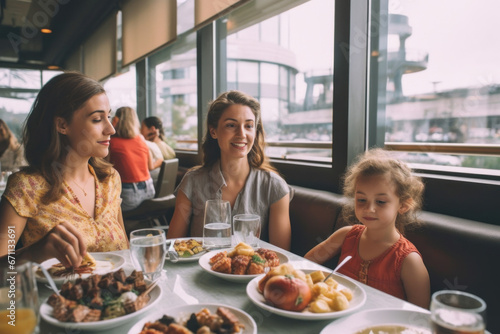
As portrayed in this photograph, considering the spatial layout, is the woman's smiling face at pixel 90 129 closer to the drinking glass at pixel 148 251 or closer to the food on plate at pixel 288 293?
the drinking glass at pixel 148 251

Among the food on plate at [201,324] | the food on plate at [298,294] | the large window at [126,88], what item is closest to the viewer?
the food on plate at [201,324]

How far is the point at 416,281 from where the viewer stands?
53.3 inches

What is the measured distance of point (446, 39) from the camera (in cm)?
201

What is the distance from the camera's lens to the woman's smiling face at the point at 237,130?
75.1 inches

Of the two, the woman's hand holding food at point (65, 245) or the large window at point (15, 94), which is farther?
the large window at point (15, 94)

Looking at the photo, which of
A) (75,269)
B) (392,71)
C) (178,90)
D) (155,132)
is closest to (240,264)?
(75,269)

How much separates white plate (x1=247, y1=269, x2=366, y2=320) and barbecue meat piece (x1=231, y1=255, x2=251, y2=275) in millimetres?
61

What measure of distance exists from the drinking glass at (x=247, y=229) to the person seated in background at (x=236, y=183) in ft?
2.13

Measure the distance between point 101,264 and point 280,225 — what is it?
968mm

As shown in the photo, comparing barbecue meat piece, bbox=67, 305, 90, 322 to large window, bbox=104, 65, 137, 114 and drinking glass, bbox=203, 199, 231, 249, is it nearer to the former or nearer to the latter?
drinking glass, bbox=203, 199, 231, 249

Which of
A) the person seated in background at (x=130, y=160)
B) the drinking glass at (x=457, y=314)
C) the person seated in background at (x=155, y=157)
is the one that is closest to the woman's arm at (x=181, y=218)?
the drinking glass at (x=457, y=314)

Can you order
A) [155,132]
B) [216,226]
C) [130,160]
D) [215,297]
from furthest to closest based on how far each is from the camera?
1. [155,132]
2. [130,160]
3. [216,226]
4. [215,297]

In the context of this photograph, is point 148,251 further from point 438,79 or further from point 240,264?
point 438,79

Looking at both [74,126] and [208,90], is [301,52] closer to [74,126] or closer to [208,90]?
[208,90]
